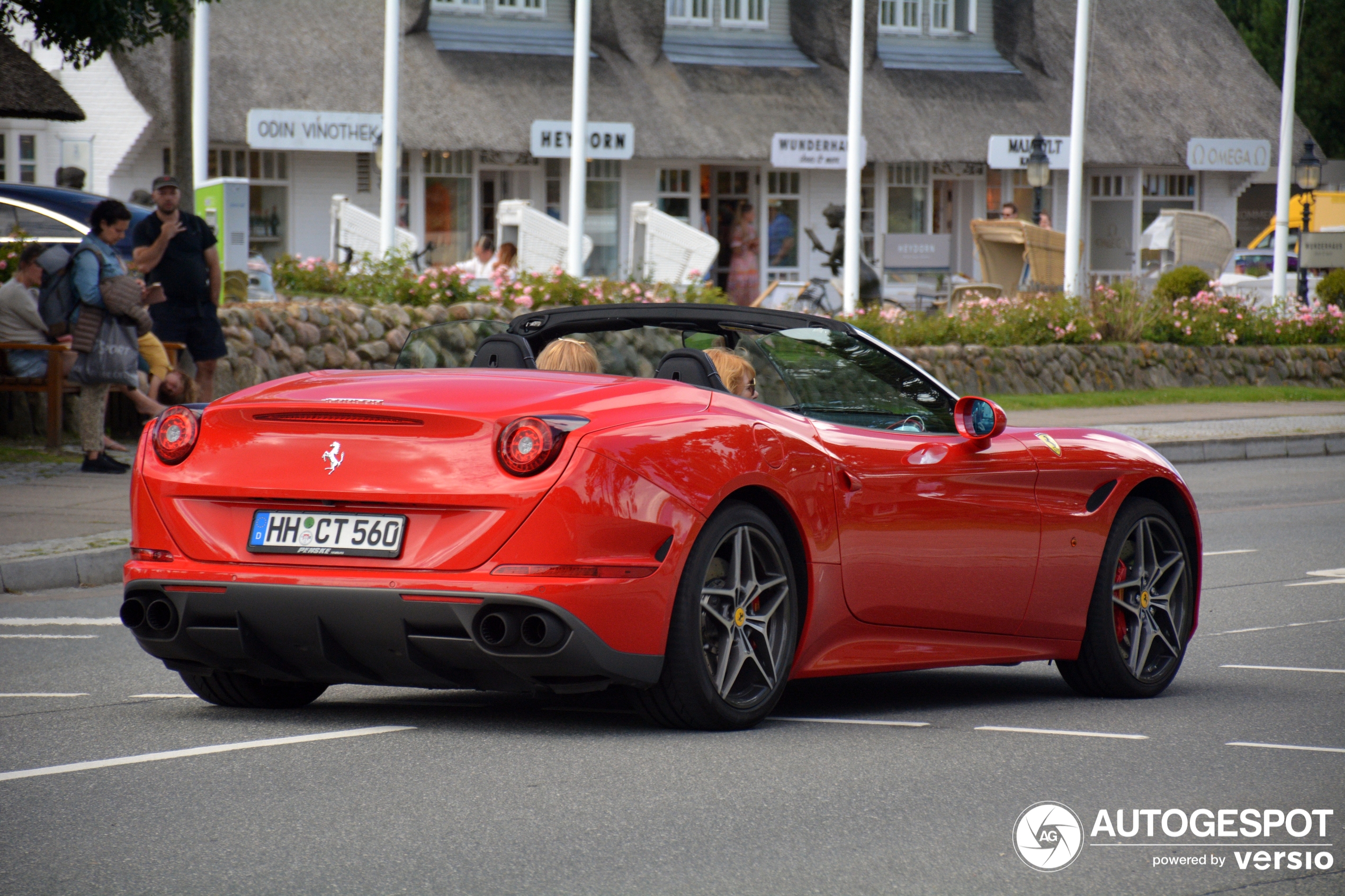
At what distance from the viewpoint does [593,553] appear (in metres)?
5.12

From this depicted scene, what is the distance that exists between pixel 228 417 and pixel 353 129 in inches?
1105

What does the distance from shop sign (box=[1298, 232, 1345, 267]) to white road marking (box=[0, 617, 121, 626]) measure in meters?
27.2

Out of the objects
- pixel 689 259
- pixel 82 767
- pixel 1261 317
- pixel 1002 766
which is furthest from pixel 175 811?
pixel 689 259

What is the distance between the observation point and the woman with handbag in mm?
12859

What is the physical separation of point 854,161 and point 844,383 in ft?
69.8

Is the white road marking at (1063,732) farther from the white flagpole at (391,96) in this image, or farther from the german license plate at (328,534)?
the white flagpole at (391,96)

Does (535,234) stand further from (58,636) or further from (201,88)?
(58,636)

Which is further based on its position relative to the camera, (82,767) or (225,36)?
(225,36)

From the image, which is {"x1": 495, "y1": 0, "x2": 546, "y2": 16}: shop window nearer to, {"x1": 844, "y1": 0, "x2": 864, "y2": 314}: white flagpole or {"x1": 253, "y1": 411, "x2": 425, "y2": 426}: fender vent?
{"x1": 844, "y1": 0, "x2": 864, "y2": 314}: white flagpole

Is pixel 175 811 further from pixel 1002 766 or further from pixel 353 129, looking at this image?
pixel 353 129

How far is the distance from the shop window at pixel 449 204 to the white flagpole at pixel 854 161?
1058 cm

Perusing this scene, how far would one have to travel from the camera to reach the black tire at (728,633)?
532cm

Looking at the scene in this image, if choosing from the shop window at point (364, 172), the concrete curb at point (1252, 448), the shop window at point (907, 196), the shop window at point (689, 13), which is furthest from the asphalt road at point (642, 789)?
the shop window at point (907, 196)

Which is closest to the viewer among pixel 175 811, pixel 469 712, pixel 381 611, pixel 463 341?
pixel 175 811
